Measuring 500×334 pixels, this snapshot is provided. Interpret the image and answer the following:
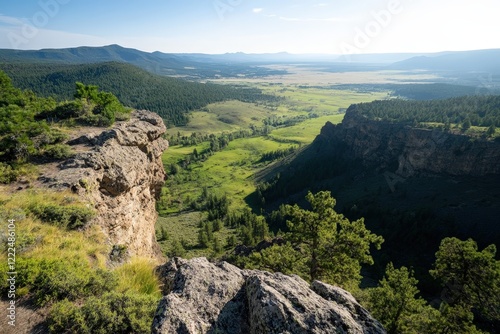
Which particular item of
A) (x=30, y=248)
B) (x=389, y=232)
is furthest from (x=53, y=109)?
(x=389, y=232)

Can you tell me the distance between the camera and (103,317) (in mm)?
9750

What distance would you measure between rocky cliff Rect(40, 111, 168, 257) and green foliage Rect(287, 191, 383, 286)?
13781 mm

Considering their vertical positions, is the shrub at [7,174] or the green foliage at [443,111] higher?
the shrub at [7,174]

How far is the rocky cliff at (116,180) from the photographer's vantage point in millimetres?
23469

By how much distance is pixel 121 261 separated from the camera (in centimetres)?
1720

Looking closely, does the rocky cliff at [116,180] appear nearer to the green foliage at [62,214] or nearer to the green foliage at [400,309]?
the green foliage at [62,214]

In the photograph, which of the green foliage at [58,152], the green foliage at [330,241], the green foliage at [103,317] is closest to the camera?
the green foliage at [103,317]

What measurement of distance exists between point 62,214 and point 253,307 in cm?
1449

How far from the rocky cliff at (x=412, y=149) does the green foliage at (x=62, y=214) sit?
110 m

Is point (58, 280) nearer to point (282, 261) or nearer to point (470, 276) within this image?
point (282, 261)

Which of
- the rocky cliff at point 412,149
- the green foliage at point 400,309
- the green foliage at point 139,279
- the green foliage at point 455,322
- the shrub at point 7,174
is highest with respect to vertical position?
the shrub at point 7,174

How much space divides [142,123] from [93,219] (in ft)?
74.7

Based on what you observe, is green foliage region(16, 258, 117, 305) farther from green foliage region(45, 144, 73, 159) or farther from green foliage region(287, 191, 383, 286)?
green foliage region(45, 144, 73, 159)

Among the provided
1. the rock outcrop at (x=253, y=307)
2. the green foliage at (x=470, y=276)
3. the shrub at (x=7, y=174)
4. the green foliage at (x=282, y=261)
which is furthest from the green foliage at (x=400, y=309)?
the shrub at (x=7, y=174)
